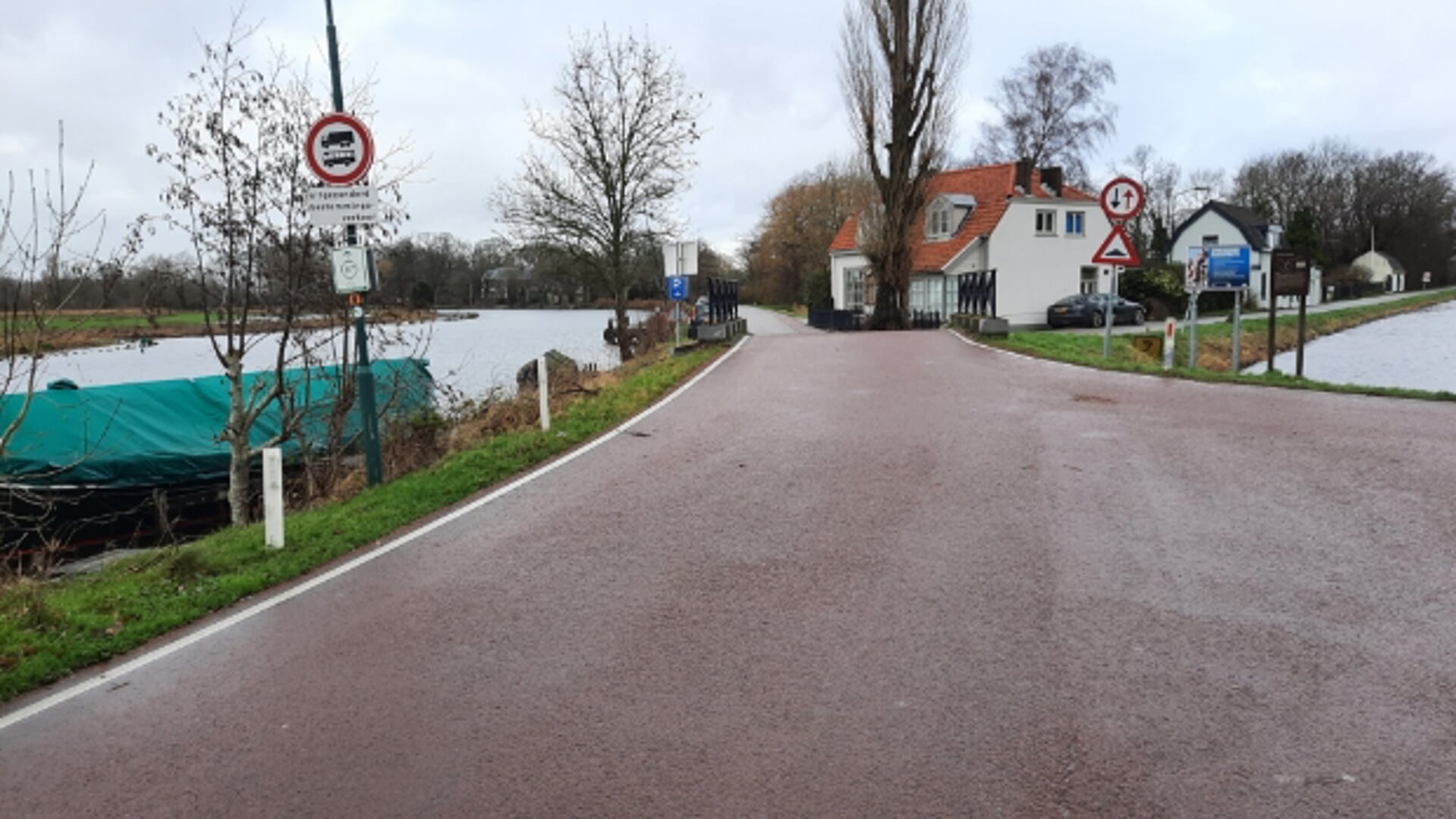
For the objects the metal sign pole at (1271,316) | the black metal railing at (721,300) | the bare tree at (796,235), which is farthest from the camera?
the bare tree at (796,235)

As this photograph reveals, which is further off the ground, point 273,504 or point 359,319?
point 359,319

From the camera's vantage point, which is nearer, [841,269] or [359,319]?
[359,319]

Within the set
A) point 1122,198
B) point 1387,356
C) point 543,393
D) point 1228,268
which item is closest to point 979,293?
point 1228,268

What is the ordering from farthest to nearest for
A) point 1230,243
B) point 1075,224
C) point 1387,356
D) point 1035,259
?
point 1230,243, point 1075,224, point 1035,259, point 1387,356

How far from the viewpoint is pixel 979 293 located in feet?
93.0

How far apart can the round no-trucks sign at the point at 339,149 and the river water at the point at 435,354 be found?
19.0 ft

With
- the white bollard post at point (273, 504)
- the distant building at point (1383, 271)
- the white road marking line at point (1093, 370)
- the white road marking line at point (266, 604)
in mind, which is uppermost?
the distant building at point (1383, 271)

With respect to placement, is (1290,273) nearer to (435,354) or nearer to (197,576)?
(197,576)

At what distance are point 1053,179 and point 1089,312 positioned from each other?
1416cm

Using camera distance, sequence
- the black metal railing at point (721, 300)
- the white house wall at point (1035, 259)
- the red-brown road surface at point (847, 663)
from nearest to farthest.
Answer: the red-brown road surface at point (847, 663)
the black metal railing at point (721, 300)
the white house wall at point (1035, 259)

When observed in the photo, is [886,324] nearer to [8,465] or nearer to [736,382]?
[736,382]

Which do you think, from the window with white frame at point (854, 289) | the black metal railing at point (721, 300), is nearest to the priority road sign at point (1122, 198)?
the black metal railing at point (721, 300)

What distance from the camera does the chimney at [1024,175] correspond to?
1903 inches

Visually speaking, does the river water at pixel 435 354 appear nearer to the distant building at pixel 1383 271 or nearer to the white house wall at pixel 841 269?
the white house wall at pixel 841 269
